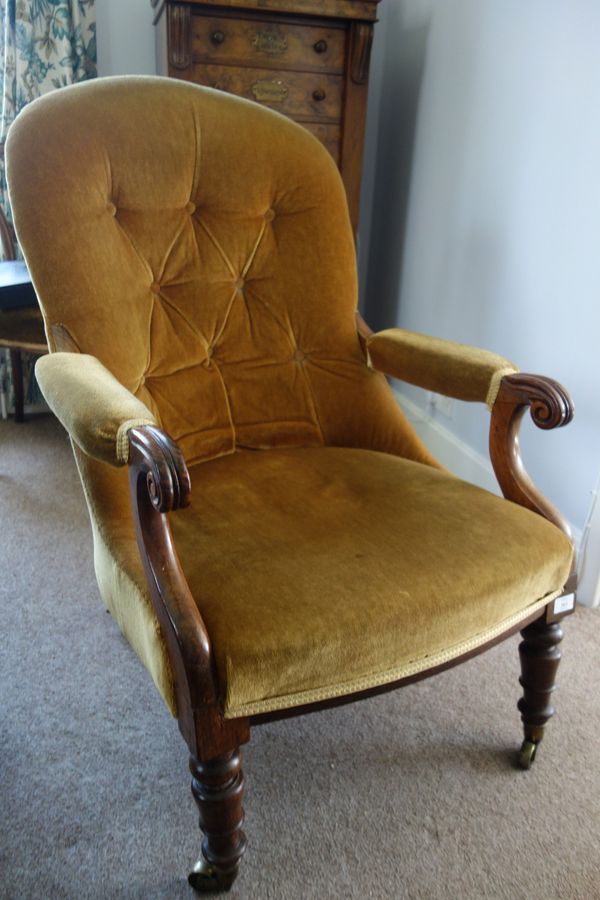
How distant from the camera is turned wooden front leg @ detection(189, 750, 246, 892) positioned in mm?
833

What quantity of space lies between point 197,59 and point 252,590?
1617 millimetres

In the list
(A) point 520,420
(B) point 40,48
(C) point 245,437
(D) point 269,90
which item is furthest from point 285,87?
(A) point 520,420

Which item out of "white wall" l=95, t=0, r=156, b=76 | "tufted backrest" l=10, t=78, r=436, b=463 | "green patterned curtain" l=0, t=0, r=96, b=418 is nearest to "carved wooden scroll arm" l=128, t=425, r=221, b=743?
"tufted backrest" l=10, t=78, r=436, b=463

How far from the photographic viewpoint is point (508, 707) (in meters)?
1.30

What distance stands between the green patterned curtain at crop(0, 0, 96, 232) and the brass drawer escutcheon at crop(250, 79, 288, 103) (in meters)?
0.72

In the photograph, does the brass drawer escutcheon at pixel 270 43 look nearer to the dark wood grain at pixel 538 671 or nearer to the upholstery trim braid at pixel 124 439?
the upholstery trim braid at pixel 124 439

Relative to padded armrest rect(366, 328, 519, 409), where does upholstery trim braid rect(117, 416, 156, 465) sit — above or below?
above

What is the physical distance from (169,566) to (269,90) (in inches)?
63.4

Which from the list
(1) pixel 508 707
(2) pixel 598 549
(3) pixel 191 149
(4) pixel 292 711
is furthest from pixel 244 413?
(2) pixel 598 549

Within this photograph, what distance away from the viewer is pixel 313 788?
1123mm

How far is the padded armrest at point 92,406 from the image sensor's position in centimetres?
79

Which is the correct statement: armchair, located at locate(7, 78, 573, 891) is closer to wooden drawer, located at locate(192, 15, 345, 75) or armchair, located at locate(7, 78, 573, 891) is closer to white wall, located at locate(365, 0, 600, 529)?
white wall, located at locate(365, 0, 600, 529)

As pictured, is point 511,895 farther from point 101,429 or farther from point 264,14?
point 264,14

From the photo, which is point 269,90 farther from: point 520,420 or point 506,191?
point 520,420
